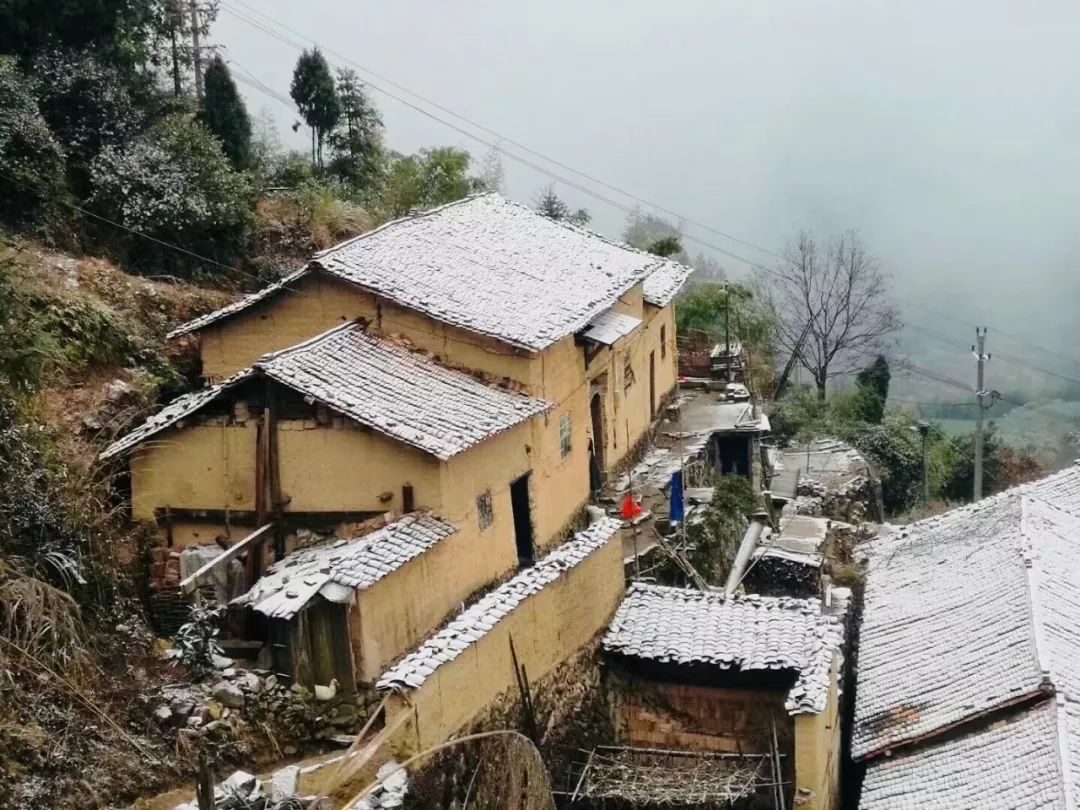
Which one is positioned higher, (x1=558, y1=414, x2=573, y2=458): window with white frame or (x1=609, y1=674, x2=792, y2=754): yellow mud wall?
(x1=558, y1=414, x2=573, y2=458): window with white frame

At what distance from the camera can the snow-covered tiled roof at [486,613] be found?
9.55 m

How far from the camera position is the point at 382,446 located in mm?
13133

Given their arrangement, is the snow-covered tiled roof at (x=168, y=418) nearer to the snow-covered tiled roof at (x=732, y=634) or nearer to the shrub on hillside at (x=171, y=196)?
the snow-covered tiled roof at (x=732, y=634)

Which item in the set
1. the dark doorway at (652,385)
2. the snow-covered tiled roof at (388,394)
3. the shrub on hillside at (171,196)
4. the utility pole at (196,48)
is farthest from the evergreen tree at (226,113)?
the snow-covered tiled roof at (388,394)

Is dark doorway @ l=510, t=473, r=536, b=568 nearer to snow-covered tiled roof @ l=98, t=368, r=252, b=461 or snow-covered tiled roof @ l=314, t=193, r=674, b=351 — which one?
snow-covered tiled roof @ l=314, t=193, r=674, b=351

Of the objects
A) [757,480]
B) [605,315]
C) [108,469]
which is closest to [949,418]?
[757,480]

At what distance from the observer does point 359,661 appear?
11.1 m

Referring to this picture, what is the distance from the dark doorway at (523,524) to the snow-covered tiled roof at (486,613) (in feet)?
7.12

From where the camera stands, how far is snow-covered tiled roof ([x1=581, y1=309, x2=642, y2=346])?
17922mm

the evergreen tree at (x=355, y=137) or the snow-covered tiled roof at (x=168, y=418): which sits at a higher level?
the evergreen tree at (x=355, y=137)

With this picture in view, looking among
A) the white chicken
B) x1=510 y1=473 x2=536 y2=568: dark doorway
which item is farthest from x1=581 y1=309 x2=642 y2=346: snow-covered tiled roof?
the white chicken

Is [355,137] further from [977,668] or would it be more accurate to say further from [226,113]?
[977,668]

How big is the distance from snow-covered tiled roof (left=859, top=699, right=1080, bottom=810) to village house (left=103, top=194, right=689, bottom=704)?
3686 millimetres

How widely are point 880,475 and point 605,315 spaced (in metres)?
16.1
